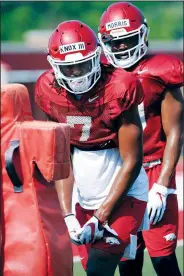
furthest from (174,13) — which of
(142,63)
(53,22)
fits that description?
(142,63)

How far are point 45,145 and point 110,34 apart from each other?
5.20 ft

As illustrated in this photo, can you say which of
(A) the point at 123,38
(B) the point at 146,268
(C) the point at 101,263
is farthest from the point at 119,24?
(B) the point at 146,268

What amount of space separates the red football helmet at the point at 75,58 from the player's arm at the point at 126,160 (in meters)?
0.25

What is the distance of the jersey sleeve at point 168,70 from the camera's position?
519 centimetres

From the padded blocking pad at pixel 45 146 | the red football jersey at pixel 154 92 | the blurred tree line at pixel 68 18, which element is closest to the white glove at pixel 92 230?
the padded blocking pad at pixel 45 146

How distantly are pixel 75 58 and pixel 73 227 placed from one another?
83 centimetres

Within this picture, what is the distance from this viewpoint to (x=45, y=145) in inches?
149

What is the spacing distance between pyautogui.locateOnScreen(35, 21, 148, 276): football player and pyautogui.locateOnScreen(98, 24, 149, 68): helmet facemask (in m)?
0.64

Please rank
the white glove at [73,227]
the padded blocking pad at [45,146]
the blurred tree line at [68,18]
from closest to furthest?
the padded blocking pad at [45,146] < the white glove at [73,227] < the blurred tree line at [68,18]

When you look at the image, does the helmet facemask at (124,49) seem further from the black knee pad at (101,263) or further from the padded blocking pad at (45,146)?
the padded blocking pad at (45,146)

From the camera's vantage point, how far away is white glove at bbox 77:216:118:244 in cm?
434

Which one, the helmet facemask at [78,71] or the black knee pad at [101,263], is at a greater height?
the helmet facemask at [78,71]

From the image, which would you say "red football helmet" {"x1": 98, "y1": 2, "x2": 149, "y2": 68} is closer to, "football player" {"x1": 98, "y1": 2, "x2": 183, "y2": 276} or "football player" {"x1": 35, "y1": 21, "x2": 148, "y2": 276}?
"football player" {"x1": 98, "y1": 2, "x2": 183, "y2": 276}

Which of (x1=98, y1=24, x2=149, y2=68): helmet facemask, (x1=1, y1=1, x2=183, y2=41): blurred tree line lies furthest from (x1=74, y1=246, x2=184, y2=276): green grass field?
(x1=1, y1=1, x2=183, y2=41): blurred tree line
